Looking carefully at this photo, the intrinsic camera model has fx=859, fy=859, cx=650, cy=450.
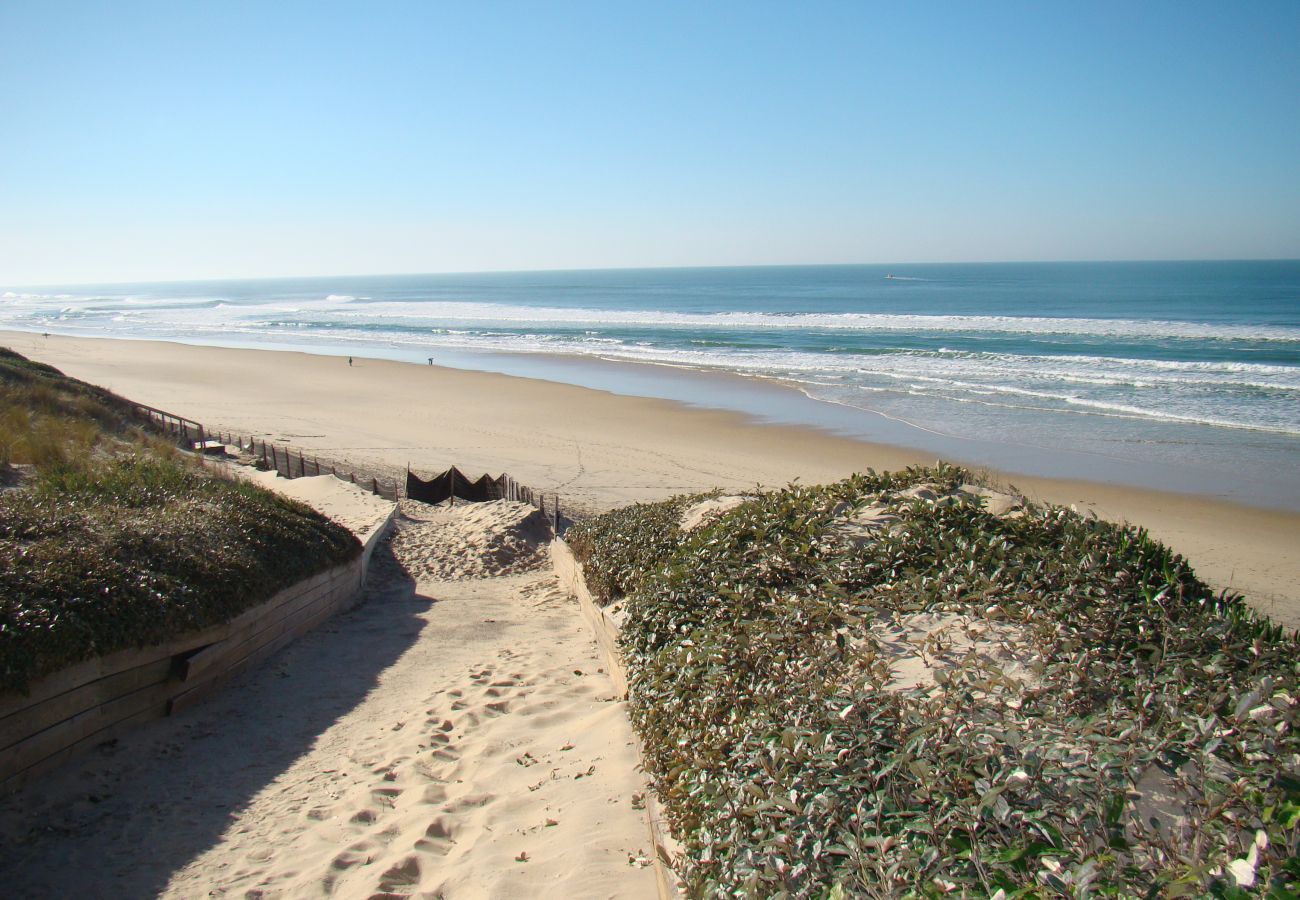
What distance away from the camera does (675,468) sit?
2377 cm

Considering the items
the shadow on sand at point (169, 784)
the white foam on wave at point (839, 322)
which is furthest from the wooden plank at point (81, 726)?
the white foam on wave at point (839, 322)

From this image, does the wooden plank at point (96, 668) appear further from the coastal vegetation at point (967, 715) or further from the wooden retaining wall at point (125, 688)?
the coastal vegetation at point (967, 715)

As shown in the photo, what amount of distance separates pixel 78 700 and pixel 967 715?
5.86 metres

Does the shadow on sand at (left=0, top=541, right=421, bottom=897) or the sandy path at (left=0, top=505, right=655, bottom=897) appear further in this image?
the shadow on sand at (left=0, top=541, right=421, bottom=897)

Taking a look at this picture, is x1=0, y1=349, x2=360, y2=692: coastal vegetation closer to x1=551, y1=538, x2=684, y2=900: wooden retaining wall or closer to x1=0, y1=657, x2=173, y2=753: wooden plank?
x1=0, y1=657, x2=173, y2=753: wooden plank

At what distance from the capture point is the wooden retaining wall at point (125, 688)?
215 inches

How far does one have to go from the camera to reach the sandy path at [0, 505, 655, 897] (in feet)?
15.4

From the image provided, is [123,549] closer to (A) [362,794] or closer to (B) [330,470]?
(A) [362,794]

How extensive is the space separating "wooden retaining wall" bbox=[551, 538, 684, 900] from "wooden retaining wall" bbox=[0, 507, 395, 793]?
324cm

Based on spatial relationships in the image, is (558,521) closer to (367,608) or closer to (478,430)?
(367,608)

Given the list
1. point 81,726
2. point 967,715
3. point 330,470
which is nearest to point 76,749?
point 81,726

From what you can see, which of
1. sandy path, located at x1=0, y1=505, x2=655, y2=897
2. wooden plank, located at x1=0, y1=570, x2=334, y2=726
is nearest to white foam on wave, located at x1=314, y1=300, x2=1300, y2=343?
sandy path, located at x1=0, y1=505, x2=655, y2=897

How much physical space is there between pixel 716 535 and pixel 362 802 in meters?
3.06

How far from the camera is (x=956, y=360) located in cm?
4566
